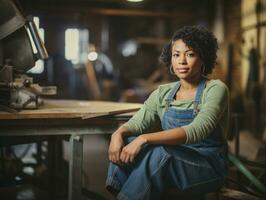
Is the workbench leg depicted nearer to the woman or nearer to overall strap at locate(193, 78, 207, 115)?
the woman

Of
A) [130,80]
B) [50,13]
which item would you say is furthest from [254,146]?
[130,80]

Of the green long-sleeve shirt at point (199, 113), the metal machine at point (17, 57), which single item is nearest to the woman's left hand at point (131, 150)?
the green long-sleeve shirt at point (199, 113)

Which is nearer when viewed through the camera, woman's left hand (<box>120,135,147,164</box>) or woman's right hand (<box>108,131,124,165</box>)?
woman's left hand (<box>120,135,147,164</box>)

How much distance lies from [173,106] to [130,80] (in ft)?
38.3

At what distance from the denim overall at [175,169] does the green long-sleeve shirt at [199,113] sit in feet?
0.23

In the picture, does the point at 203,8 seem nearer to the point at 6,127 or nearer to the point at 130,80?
the point at 130,80

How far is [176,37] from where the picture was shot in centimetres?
318

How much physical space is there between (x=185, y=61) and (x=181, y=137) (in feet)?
2.03

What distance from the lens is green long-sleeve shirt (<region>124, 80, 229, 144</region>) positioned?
279cm

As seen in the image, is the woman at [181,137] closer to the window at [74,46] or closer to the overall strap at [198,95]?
the overall strap at [198,95]

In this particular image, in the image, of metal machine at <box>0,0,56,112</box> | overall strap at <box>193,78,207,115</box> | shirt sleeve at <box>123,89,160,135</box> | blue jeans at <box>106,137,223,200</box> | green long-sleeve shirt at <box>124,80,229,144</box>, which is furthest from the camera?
metal machine at <box>0,0,56,112</box>

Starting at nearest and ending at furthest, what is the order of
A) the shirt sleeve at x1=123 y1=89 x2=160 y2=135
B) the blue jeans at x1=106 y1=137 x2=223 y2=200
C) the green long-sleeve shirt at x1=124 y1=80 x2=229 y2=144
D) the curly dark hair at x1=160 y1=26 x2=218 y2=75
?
1. the blue jeans at x1=106 y1=137 x2=223 y2=200
2. the green long-sleeve shirt at x1=124 y1=80 x2=229 y2=144
3. the curly dark hair at x1=160 y1=26 x2=218 y2=75
4. the shirt sleeve at x1=123 y1=89 x2=160 y2=135

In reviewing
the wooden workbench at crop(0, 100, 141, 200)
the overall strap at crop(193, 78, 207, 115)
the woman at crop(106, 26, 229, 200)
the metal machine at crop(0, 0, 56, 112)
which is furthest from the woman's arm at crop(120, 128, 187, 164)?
the metal machine at crop(0, 0, 56, 112)

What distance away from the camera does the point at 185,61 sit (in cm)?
309
